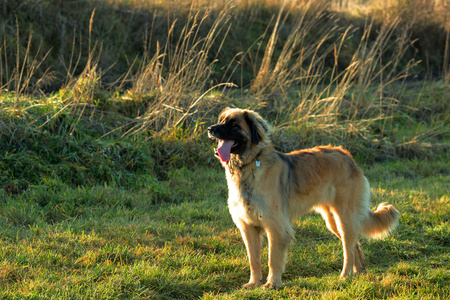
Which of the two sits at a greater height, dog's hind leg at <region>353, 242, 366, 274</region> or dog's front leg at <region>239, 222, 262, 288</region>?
dog's front leg at <region>239, 222, 262, 288</region>

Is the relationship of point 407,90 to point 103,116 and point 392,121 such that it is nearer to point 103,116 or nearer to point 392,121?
point 392,121

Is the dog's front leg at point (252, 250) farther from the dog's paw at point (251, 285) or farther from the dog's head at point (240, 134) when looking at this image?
the dog's head at point (240, 134)

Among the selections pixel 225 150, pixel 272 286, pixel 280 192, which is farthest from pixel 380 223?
pixel 225 150

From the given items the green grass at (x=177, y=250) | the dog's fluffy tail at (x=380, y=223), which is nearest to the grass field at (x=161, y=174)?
the green grass at (x=177, y=250)

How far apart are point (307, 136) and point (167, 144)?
2917mm

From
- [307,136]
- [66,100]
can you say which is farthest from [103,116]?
[307,136]

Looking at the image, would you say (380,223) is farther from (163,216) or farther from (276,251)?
(163,216)

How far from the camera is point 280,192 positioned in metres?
4.76

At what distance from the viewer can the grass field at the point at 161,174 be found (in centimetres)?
455

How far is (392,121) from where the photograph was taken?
12.2 metres

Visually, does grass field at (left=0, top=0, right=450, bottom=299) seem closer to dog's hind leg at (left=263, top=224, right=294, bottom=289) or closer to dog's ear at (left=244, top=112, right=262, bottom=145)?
dog's hind leg at (left=263, top=224, right=294, bottom=289)

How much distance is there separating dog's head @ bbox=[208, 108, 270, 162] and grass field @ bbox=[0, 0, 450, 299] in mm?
1178

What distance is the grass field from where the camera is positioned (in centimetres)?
455

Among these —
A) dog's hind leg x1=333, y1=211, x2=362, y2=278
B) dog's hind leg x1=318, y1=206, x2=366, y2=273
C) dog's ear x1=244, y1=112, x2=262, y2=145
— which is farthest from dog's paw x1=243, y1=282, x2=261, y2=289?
dog's ear x1=244, y1=112, x2=262, y2=145
